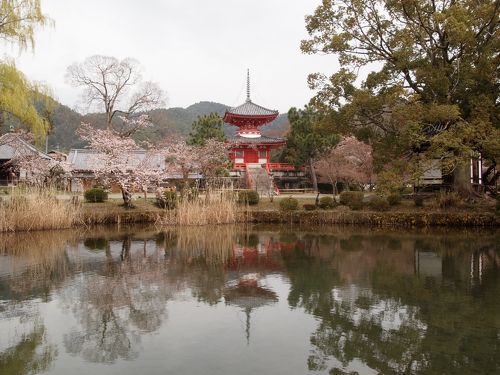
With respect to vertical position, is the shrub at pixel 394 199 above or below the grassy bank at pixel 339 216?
above

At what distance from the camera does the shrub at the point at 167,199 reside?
627 inches

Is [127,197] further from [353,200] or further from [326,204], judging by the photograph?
[353,200]

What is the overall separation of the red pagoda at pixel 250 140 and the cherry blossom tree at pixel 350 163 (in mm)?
5223

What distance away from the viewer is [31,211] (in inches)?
477

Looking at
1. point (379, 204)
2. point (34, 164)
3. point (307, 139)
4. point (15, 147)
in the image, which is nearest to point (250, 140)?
point (307, 139)

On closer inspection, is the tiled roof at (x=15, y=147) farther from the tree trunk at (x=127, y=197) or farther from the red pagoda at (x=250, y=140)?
the red pagoda at (x=250, y=140)

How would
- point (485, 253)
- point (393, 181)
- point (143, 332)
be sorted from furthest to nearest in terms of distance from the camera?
1. point (393, 181)
2. point (485, 253)
3. point (143, 332)

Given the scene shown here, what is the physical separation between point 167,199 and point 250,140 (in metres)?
13.0

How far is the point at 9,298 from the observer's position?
5.89 metres

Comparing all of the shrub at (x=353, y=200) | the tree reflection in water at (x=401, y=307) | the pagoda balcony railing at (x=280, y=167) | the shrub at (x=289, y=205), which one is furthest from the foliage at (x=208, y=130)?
the tree reflection in water at (x=401, y=307)

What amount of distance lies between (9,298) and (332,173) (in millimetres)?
19220

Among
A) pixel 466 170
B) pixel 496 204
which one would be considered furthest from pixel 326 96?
pixel 496 204

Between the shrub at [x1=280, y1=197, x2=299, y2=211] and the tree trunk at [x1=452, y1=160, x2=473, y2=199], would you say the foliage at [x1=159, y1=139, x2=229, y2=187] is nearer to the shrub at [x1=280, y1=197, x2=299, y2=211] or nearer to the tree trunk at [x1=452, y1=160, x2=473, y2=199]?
the shrub at [x1=280, y1=197, x2=299, y2=211]

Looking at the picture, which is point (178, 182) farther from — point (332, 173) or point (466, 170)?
point (466, 170)
